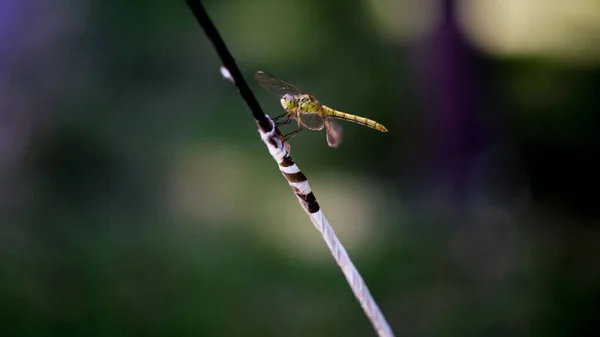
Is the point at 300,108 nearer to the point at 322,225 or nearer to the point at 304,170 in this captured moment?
the point at 322,225

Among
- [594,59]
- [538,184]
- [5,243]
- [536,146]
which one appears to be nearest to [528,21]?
[594,59]

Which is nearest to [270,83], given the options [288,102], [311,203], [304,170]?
[288,102]

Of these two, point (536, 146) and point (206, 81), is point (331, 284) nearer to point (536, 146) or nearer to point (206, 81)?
point (536, 146)

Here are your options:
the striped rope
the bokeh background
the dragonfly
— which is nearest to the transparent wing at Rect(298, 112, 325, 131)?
the dragonfly

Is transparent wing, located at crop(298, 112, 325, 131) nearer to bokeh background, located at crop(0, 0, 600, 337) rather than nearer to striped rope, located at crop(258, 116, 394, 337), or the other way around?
striped rope, located at crop(258, 116, 394, 337)

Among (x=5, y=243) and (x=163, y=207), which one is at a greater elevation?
(x=5, y=243)

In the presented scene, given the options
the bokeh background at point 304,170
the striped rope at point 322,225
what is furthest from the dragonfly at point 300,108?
the bokeh background at point 304,170
